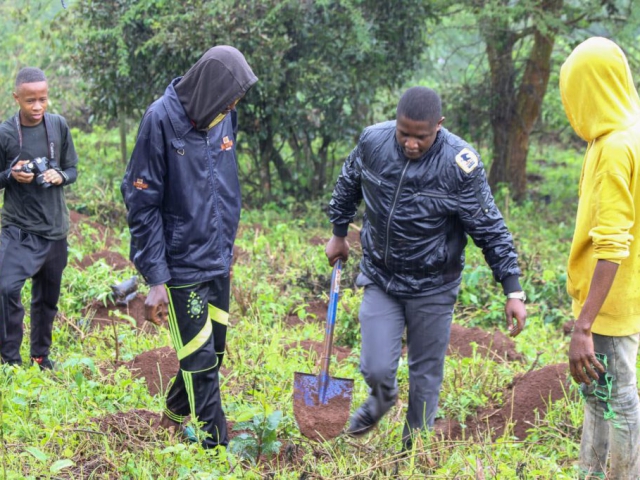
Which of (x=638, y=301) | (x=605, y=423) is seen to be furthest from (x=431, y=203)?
(x=605, y=423)

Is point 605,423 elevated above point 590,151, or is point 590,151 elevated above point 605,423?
point 590,151

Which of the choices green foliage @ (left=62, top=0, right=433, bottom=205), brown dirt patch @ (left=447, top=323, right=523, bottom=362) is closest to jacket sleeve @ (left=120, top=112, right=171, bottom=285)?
brown dirt patch @ (left=447, top=323, right=523, bottom=362)

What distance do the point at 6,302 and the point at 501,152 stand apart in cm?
864

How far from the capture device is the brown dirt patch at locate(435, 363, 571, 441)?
15.6ft

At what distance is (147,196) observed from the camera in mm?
3670

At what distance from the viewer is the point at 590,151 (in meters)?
3.53

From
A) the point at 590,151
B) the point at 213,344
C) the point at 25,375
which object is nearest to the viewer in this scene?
the point at 590,151

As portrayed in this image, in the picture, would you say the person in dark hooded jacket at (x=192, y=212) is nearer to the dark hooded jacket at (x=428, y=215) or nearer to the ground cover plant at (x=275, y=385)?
the ground cover plant at (x=275, y=385)

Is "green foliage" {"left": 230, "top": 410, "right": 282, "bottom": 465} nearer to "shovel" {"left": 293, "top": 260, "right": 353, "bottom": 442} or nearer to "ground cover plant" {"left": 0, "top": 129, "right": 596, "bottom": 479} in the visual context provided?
"ground cover plant" {"left": 0, "top": 129, "right": 596, "bottom": 479}

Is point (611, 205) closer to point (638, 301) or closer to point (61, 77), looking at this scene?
point (638, 301)

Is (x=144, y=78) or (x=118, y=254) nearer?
(x=118, y=254)

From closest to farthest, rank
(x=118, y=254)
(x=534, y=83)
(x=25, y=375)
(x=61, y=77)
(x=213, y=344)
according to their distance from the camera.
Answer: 1. (x=213, y=344)
2. (x=25, y=375)
3. (x=118, y=254)
4. (x=534, y=83)
5. (x=61, y=77)

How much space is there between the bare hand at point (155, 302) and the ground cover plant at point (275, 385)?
614mm

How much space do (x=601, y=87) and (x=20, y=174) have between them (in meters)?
3.59
